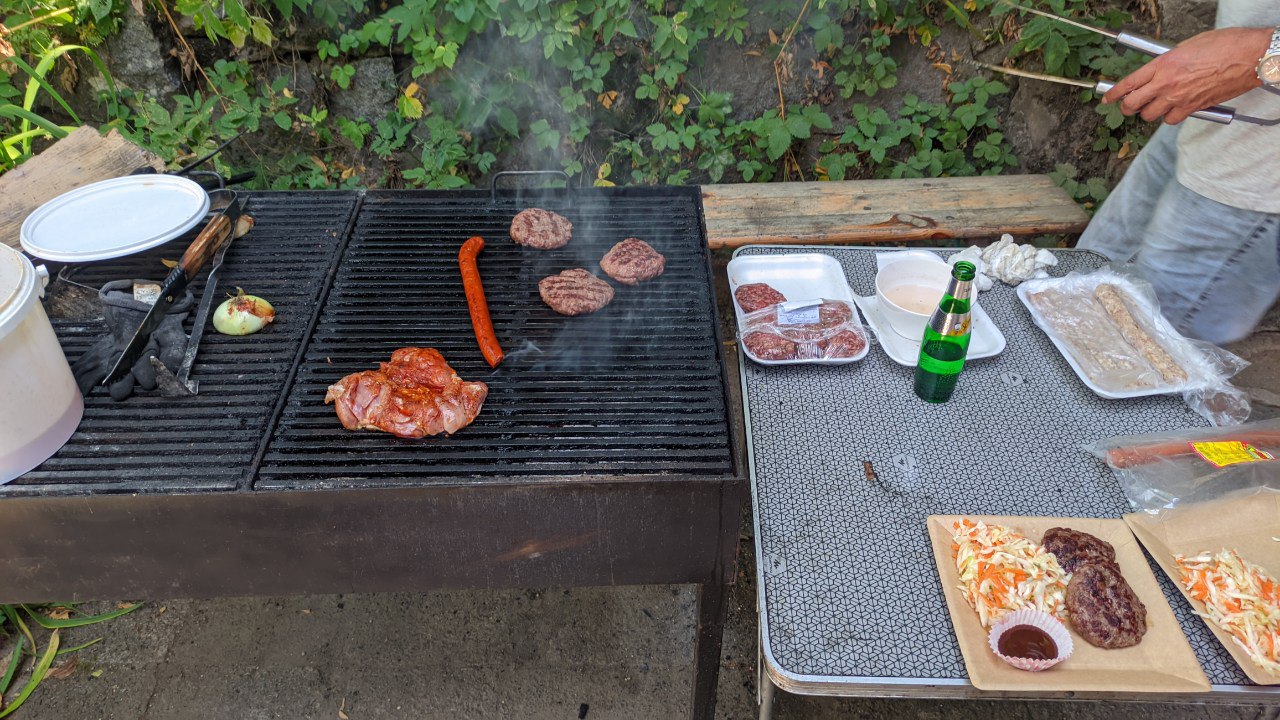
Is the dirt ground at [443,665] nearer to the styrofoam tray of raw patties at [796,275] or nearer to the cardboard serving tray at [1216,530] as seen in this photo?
the cardboard serving tray at [1216,530]

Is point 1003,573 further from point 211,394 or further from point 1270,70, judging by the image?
point 211,394

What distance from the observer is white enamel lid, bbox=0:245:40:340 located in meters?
1.82

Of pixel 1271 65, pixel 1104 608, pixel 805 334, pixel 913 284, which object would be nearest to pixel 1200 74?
pixel 1271 65

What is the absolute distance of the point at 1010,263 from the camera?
3145mm

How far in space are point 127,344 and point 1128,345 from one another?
3.59m

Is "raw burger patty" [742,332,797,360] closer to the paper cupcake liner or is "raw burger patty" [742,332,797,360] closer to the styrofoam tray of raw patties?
the styrofoam tray of raw patties

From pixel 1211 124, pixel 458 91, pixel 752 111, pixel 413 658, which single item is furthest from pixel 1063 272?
pixel 458 91

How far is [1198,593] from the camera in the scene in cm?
195

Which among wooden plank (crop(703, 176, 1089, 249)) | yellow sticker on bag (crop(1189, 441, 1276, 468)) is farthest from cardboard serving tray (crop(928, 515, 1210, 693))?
wooden plank (crop(703, 176, 1089, 249))

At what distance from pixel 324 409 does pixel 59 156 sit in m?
2.30

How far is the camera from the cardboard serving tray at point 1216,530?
2061 millimetres

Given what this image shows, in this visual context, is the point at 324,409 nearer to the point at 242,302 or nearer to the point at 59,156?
the point at 242,302

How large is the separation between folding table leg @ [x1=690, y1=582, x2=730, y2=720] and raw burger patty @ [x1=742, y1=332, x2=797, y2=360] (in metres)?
0.89

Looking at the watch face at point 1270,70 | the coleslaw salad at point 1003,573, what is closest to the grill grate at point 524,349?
the coleslaw salad at point 1003,573
